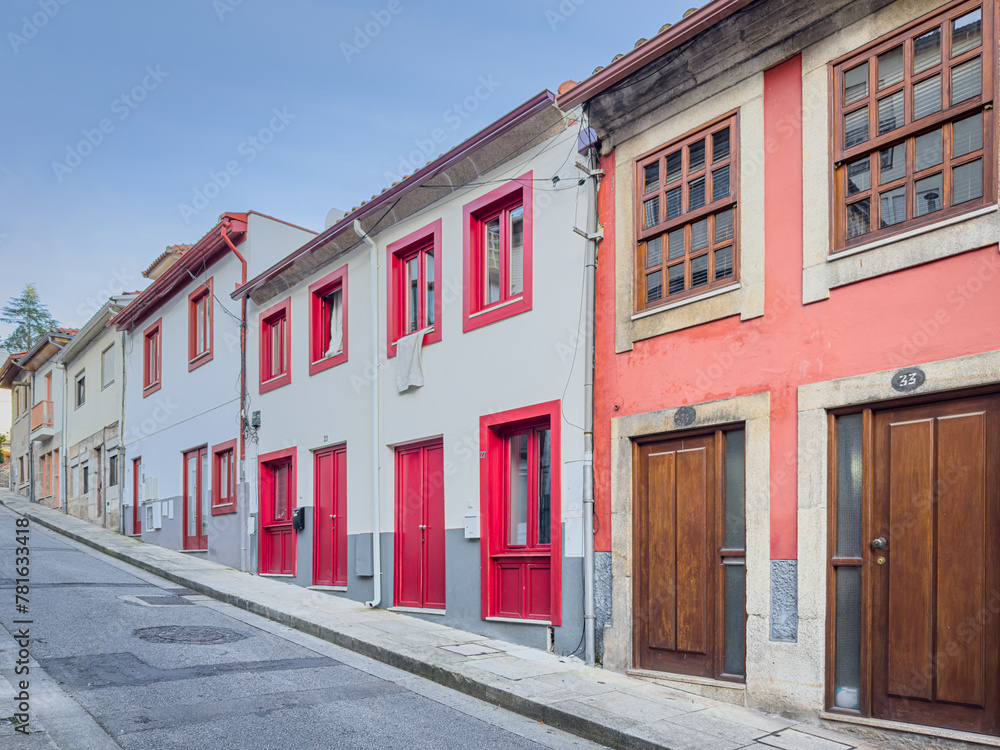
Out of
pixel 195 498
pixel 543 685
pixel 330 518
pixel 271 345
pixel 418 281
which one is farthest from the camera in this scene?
pixel 195 498

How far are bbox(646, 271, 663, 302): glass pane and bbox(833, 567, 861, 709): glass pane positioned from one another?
2.95 meters

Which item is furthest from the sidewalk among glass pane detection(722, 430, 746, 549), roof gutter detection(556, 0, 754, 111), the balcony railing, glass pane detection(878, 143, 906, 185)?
the balcony railing

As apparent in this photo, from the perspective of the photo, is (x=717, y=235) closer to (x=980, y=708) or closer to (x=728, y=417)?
(x=728, y=417)

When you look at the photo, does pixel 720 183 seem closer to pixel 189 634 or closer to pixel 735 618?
pixel 735 618

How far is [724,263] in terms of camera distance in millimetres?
7707

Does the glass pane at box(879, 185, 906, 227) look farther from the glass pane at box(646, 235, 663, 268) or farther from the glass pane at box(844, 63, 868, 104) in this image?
the glass pane at box(646, 235, 663, 268)

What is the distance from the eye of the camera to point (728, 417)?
7395 millimetres

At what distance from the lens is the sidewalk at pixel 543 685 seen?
619 centimetres

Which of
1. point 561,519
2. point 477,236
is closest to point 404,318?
point 477,236

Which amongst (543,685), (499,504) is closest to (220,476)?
(499,504)

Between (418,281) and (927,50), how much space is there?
6960 millimetres

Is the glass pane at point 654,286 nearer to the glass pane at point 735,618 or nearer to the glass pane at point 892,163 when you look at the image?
the glass pane at point 892,163

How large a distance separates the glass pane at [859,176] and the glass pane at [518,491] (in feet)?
14.6

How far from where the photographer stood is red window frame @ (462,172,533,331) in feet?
32.1
